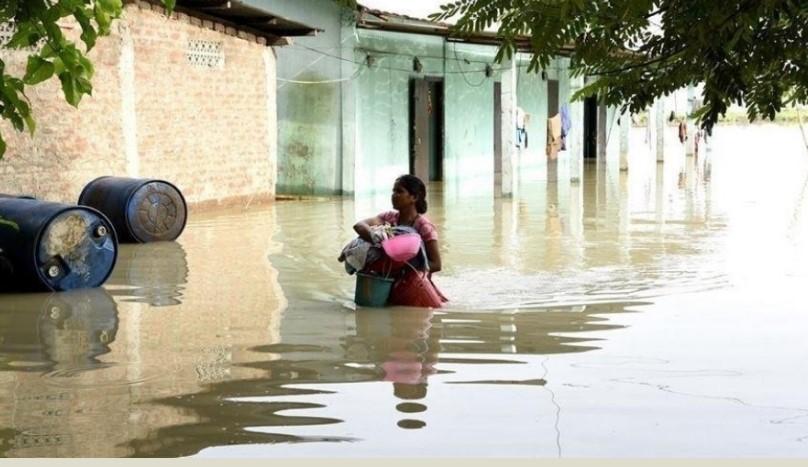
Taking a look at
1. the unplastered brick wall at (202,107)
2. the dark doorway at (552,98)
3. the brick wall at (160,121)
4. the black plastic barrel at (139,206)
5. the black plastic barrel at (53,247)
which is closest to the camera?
the black plastic barrel at (53,247)

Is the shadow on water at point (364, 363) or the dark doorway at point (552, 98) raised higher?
the dark doorway at point (552, 98)

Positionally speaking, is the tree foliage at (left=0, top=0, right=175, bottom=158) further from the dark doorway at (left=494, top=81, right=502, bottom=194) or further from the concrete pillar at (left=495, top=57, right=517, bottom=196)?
the dark doorway at (left=494, top=81, right=502, bottom=194)

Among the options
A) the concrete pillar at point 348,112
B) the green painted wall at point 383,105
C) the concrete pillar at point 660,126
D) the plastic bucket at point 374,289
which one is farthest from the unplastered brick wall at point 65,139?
the concrete pillar at point 660,126

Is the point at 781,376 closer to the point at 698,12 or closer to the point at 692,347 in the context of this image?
the point at 692,347

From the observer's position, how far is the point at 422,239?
855 centimetres

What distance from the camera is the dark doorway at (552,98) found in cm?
3278

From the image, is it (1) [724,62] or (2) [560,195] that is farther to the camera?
(2) [560,195]

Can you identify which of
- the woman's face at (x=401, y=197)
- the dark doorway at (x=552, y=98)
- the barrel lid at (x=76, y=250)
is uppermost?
the dark doorway at (x=552, y=98)

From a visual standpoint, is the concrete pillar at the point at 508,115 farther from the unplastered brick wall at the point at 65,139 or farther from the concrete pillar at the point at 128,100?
the unplastered brick wall at the point at 65,139

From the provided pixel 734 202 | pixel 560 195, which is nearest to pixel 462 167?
pixel 560 195

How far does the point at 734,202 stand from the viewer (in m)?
19.3

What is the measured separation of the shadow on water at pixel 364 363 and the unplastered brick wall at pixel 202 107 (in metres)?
8.48

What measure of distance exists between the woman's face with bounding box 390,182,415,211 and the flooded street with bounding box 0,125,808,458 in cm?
78

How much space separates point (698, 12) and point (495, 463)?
2.21 meters
